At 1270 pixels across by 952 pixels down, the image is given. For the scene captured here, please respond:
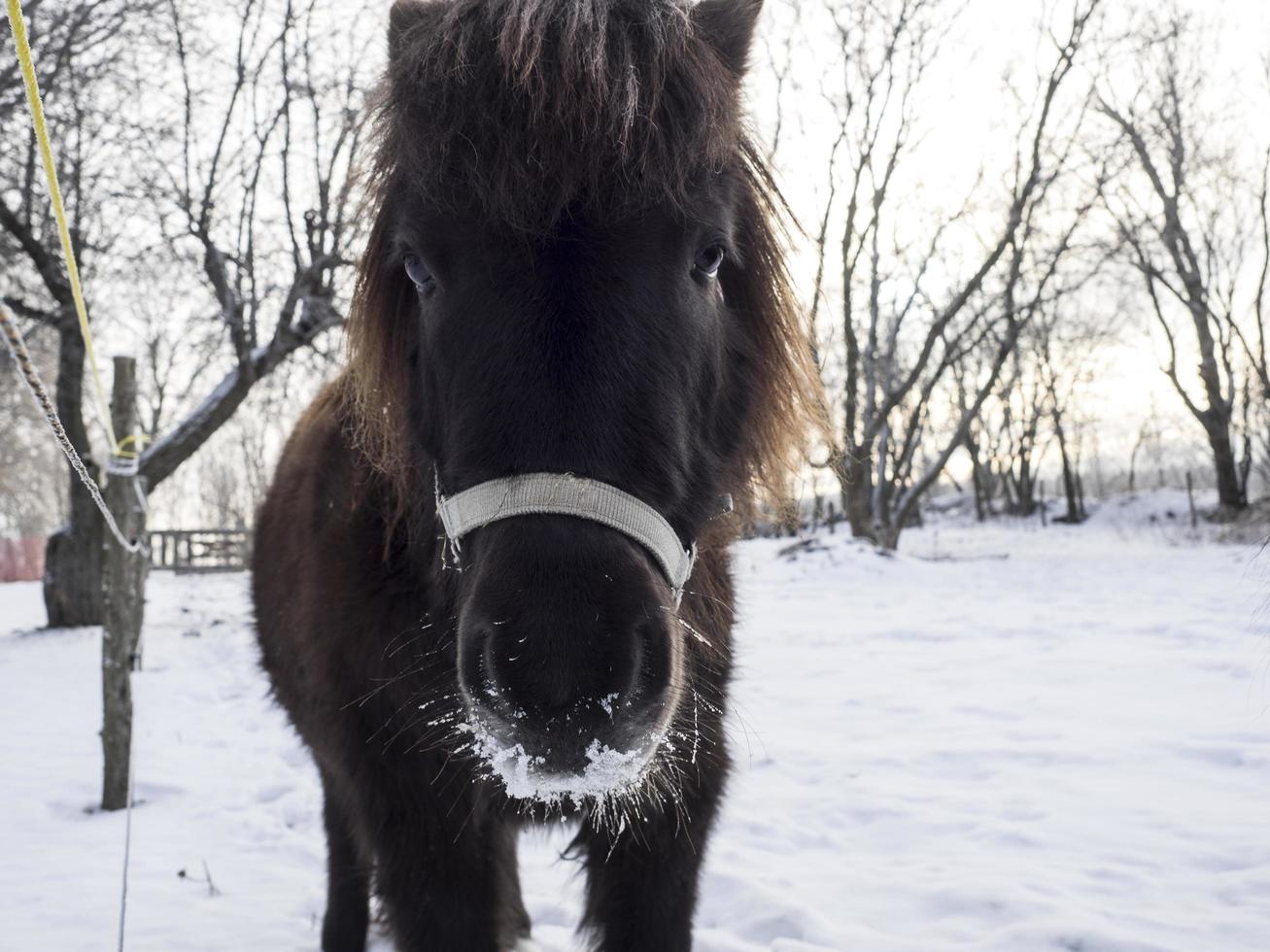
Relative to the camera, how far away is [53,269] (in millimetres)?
9594

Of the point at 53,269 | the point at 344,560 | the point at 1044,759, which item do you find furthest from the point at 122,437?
the point at 53,269

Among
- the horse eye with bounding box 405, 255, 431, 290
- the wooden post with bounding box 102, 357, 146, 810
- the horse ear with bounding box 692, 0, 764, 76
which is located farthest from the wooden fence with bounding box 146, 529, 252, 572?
the horse ear with bounding box 692, 0, 764, 76

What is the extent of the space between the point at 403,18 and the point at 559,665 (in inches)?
61.9

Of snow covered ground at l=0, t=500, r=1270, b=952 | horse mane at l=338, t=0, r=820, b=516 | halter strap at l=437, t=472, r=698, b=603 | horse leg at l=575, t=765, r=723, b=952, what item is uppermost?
horse mane at l=338, t=0, r=820, b=516

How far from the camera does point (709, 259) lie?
5.09 ft

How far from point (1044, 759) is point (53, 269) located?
11210 millimetres

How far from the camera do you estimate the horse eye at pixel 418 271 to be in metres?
1.54

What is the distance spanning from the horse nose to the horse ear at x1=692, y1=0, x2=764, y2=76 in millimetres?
1411

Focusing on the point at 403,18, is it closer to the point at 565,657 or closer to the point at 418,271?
the point at 418,271

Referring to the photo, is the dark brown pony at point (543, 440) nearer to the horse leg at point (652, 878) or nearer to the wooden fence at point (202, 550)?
the horse leg at point (652, 878)

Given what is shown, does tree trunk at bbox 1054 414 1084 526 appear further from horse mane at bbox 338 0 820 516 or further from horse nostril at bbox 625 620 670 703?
horse nostril at bbox 625 620 670 703

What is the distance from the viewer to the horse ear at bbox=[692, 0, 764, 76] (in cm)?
184

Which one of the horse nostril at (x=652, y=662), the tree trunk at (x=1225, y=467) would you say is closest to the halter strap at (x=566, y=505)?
the horse nostril at (x=652, y=662)

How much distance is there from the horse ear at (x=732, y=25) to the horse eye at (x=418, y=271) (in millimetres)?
857
